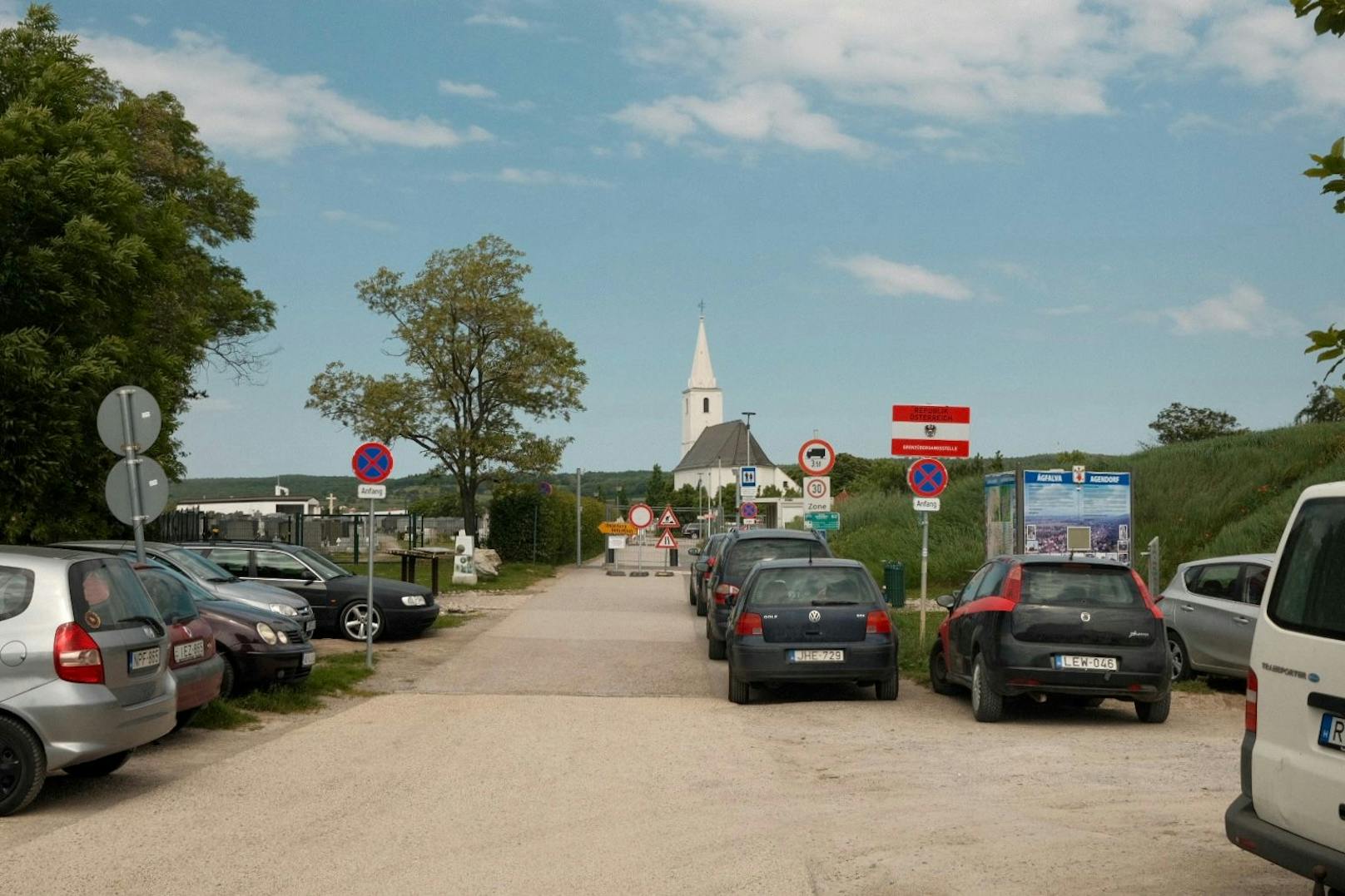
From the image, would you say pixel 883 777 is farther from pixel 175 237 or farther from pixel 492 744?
pixel 175 237

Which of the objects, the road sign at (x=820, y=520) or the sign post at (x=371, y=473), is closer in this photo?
the sign post at (x=371, y=473)

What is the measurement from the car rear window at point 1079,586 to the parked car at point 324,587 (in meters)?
11.1

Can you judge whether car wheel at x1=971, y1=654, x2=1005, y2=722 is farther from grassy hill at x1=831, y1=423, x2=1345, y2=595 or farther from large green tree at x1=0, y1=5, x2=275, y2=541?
grassy hill at x1=831, y1=423, x2=1345, y2=595

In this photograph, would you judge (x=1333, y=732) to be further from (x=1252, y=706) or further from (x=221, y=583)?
(x=221, y=583)

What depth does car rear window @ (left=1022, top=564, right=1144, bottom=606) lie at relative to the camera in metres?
12.5

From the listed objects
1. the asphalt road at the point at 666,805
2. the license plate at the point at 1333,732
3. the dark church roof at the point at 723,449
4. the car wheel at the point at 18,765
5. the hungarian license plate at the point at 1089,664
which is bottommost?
the asphalt road at the point at 666,805

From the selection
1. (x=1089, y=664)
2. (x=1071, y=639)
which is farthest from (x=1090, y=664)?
(x=1071, y=639)

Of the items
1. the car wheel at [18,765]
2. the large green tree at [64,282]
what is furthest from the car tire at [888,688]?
the large green tree at [64,282]

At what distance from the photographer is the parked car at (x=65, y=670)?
8359 mm

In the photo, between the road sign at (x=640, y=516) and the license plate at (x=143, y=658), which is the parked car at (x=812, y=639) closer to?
Answer: the license plate at (x=143, y=658)

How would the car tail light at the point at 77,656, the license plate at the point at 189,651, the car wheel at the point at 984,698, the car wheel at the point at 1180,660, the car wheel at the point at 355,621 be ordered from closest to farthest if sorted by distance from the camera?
the car tail light at the point at 77,656 < the license plate at the point at 189,651 < the car wheel at the point at 984,698 < the car wheel at the point at 1180,660 < the car wheel at the point at 355,621

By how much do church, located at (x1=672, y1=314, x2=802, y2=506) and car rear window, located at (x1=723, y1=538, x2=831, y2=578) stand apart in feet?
466

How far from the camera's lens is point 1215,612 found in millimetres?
15172

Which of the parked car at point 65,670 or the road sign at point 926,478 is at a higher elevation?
the road sign at point 926,478
